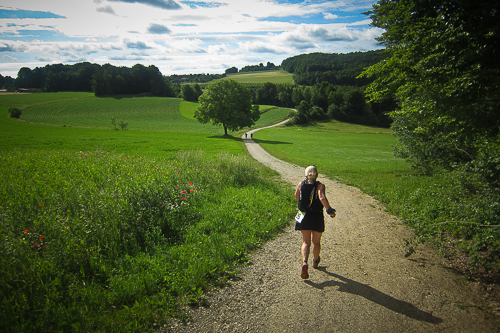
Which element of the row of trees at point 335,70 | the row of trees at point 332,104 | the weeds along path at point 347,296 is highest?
the row of trees at point 335,70

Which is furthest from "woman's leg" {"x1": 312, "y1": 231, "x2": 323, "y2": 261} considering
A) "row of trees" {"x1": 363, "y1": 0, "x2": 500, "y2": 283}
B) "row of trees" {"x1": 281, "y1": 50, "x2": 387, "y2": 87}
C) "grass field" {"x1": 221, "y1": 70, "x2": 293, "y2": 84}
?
"grass field" {"x1": 221, "y1": 70, "x2": 293, "y2": 84}

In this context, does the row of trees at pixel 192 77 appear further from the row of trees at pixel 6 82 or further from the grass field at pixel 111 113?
the row of trees at pixel 6 82

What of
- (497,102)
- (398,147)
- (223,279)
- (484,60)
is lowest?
(223,279)

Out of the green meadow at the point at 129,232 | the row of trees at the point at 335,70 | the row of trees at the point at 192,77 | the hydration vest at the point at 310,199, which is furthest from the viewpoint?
the row of trees at the point at 192,77

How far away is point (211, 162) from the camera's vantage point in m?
13.5

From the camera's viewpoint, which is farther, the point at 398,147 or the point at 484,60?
the point at 398,147

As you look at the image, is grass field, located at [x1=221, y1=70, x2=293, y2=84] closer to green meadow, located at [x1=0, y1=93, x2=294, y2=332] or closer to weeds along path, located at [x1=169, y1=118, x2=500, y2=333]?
green meadow, located at [x1=0, y1=93, x2=294, y2=332]

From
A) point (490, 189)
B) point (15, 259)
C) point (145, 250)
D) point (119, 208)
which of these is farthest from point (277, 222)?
point (15, 259)

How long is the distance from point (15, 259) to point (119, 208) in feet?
8.42

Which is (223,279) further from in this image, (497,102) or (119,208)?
(497,102)

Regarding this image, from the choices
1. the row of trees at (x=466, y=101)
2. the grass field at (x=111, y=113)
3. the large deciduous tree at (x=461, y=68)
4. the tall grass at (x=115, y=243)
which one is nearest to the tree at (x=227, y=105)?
the grass field at (x=111, y=113)

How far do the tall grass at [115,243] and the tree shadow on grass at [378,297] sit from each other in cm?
235

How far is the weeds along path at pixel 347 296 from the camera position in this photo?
4254 mm

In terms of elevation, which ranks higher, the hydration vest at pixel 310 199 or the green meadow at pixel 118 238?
the hydration vest at pixel 310 199
